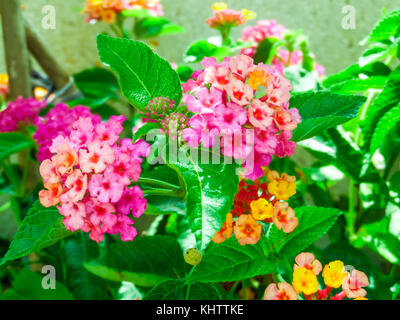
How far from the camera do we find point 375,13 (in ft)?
3.56

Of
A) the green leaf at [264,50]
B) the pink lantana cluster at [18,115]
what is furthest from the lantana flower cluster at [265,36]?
the pink lantana cluster at [18,115]

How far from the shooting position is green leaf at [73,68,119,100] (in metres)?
1.14

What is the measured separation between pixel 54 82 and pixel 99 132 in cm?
80

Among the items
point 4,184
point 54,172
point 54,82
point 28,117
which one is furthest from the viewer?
point 54,82

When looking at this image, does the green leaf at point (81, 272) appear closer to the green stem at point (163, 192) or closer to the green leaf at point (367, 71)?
the green stem at point (163, 192)

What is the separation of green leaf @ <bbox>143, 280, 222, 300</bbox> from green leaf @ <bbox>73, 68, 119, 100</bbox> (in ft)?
2.07

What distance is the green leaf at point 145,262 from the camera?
0.70 meters

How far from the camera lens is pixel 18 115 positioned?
2.96 feet

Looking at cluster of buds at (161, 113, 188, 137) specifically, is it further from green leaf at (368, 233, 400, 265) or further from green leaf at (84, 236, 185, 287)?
green leaf at (368, 233, 400, 265)

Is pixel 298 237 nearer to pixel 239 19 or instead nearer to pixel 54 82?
pixel 239 19

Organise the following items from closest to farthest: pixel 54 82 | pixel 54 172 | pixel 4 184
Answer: pixel 54 172, pixel 4 184, pixel 54 82

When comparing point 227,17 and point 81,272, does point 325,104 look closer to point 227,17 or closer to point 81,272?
point 227,17
